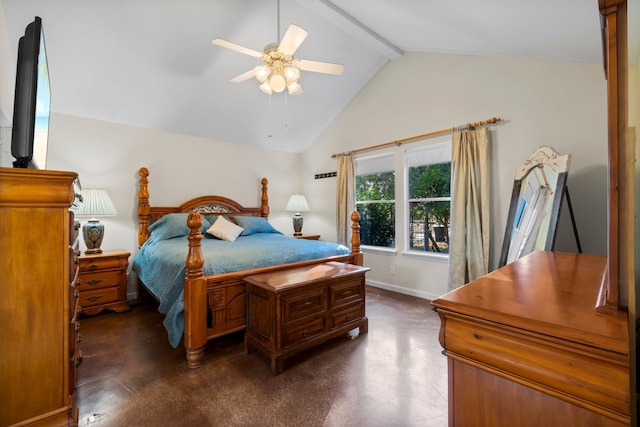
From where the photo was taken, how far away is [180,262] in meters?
2.23

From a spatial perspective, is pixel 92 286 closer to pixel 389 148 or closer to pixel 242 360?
pixel 242 360

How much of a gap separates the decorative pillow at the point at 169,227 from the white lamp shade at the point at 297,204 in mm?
1851

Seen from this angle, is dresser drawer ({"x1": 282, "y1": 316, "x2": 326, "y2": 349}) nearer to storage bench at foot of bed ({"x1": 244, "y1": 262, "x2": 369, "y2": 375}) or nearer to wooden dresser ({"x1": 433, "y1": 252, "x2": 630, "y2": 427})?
storage bench at foot of bed ({"x1": 244, "y1": 262, "x2": 369, "y2": 375})

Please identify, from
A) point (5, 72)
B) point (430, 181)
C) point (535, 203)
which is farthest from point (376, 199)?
point (5, 72)

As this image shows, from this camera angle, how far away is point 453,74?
3.32m

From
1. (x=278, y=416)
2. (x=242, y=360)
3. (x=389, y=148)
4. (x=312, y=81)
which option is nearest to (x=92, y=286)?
(x=242, y=360)

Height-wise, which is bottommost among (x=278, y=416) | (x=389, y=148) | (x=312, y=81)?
(x=278, y=416)

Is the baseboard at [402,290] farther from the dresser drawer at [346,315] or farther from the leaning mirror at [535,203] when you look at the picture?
the dresser drawer at [346,315]

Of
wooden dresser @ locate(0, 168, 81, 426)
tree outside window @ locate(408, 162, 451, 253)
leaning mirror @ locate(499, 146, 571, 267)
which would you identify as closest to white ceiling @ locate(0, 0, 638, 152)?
leaning mirror @ locate(499, 146, 571, 267)

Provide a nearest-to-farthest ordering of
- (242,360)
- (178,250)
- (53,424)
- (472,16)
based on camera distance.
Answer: (53,424) < (242,360) < (472,16) < (178,250)

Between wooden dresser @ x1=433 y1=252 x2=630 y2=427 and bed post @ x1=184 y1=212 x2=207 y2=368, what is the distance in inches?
69.9

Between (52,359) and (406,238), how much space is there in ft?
11.9

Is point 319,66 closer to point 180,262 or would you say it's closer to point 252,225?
point 180,262

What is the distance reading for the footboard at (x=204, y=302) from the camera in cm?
203
